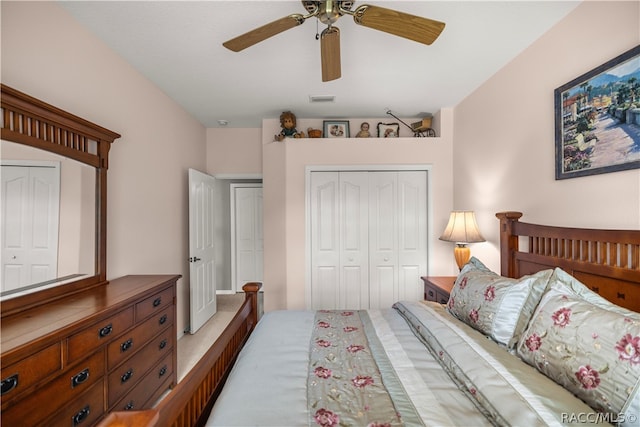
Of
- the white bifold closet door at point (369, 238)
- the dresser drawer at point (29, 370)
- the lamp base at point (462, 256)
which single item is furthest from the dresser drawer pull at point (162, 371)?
the lamp base at point (462, 256)

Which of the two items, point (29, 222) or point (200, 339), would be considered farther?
point (200, 339)

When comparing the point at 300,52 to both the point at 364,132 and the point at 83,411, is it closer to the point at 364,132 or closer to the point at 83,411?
the point at 364,132

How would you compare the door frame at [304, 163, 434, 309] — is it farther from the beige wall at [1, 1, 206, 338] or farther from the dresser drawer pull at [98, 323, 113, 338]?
the dresser drawer pull at [98, 323, 113, 338]

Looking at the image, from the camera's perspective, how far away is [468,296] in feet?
5.18

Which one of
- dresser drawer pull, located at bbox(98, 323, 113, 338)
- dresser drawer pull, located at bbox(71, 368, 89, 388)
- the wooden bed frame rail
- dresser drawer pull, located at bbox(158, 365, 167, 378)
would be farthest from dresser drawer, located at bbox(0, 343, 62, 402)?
dresser drawer pull, located at bbox(158, 365, 167, 378)

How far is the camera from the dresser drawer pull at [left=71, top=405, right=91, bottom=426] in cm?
132

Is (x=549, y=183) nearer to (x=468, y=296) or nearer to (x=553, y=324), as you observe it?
(x=468, y=296)

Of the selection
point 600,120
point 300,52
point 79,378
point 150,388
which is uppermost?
point 300,52

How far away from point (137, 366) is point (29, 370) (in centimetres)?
78

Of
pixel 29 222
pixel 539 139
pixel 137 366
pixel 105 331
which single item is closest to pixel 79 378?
pixel 105 331

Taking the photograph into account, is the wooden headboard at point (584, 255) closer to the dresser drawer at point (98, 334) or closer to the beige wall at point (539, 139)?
the beige wall at point (539, 139)

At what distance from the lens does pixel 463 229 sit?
2.58 m

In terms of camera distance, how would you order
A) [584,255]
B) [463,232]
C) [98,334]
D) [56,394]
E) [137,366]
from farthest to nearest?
1. [463,232]
2. [137,366]
3. [584,255]
4. [98,334]
5. [56,394]

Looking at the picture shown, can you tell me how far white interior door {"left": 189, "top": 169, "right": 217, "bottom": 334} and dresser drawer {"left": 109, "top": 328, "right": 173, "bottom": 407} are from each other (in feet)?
3.87
